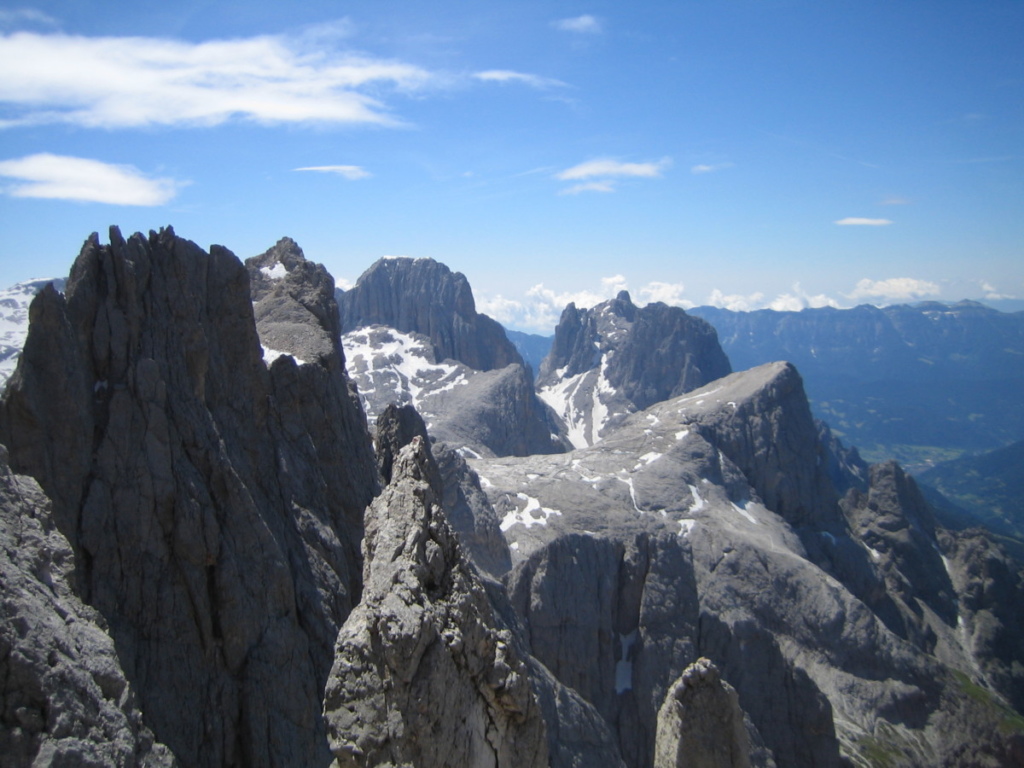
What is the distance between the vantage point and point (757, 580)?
3073 inches

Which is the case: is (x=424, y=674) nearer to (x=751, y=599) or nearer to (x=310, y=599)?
(x=310, y=599)

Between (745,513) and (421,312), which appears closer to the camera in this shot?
(745,513)

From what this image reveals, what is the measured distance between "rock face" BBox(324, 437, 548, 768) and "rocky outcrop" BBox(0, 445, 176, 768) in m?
2.52

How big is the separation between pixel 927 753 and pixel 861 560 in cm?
3260

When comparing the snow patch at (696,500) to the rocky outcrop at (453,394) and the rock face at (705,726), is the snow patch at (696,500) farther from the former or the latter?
the rock face at (705,726)

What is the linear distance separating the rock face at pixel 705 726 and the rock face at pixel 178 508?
375 inches

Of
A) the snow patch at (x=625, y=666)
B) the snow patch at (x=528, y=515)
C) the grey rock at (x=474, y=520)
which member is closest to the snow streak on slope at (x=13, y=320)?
the grey rock at (x=474, y=520)

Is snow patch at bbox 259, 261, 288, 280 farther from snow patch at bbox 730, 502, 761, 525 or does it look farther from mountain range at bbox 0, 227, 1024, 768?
snow patch at bbox 730, 502, 761, 525

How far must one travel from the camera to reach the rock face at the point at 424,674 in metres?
9.52

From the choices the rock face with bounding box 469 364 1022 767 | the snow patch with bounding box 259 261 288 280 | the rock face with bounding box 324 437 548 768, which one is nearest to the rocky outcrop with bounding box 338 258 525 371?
the rock face with bounding box 469 364 1022 767

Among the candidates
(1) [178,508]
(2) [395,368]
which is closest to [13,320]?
(2) [395,368]

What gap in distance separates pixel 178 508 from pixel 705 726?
14.9 meters

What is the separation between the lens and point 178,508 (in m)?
20.4

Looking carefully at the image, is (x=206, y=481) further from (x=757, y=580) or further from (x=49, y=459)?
(x=757, y=580)
